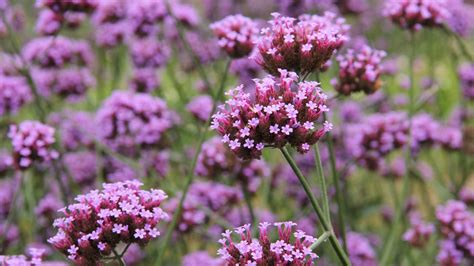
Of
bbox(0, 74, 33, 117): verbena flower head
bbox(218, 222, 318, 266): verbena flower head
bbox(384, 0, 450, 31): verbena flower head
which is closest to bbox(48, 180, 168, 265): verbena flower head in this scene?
bbox(218, 222, 318, 266): verbena flower head

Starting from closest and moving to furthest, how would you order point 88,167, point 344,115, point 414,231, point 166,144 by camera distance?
point 414,231, point 166,144, point 88,167, point 344,115

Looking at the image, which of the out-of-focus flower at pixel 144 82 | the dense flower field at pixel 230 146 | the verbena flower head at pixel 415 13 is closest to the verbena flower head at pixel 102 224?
the dense flower field at pixel 230 146

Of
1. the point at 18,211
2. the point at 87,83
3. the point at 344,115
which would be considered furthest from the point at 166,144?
the point at 344,115

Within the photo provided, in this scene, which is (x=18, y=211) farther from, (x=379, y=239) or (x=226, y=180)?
(x=379, y=239)

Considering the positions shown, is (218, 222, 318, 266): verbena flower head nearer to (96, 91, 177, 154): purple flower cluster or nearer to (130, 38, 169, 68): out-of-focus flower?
(96, 91, 177, 154): purple flower cluster

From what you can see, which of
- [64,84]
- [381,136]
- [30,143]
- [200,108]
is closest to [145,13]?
[200,108]

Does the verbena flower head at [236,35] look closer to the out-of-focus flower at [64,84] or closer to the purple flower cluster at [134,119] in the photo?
the purple flower cluster at [134,119]

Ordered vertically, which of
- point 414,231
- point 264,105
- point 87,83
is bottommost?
point 264,105
